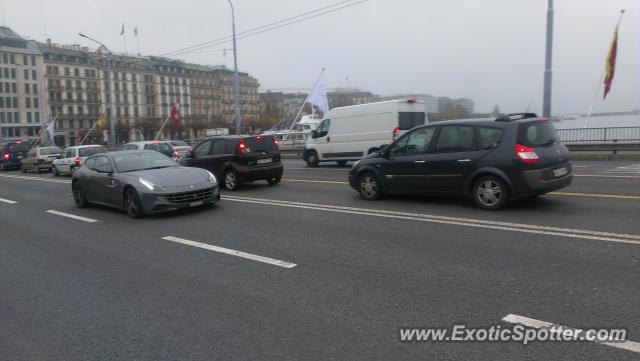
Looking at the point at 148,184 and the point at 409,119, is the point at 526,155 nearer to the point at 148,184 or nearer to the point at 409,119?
the point at 148,184

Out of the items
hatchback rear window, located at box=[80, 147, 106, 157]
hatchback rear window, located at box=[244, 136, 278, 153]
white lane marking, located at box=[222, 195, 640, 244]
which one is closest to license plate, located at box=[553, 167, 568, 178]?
white lane marking, located at box=[222, 195, 640, 244]

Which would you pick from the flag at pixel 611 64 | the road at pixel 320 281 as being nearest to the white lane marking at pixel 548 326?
the road at pixel 320 281

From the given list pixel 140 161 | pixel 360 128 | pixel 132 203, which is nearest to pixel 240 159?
pixel 140 161

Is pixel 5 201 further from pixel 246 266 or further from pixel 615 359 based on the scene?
pixel 615 359

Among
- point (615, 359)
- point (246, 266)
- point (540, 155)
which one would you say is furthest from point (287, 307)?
point (540, 155)

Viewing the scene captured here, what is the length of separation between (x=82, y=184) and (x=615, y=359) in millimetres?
10959

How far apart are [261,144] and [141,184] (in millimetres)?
5146

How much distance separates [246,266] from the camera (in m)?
5.83

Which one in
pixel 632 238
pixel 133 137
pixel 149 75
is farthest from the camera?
pixel 149 75

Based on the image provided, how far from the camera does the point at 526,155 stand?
26.8 ft

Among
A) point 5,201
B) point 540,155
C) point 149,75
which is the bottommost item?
point 5,201

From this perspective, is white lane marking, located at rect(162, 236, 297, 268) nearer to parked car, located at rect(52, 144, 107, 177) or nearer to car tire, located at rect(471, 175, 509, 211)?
car tire, located at rect(471, 175, 509, 211)

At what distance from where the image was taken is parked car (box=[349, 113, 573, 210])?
8188mm

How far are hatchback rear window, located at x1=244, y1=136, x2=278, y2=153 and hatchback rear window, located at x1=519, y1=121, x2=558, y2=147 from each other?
7.65 metres
